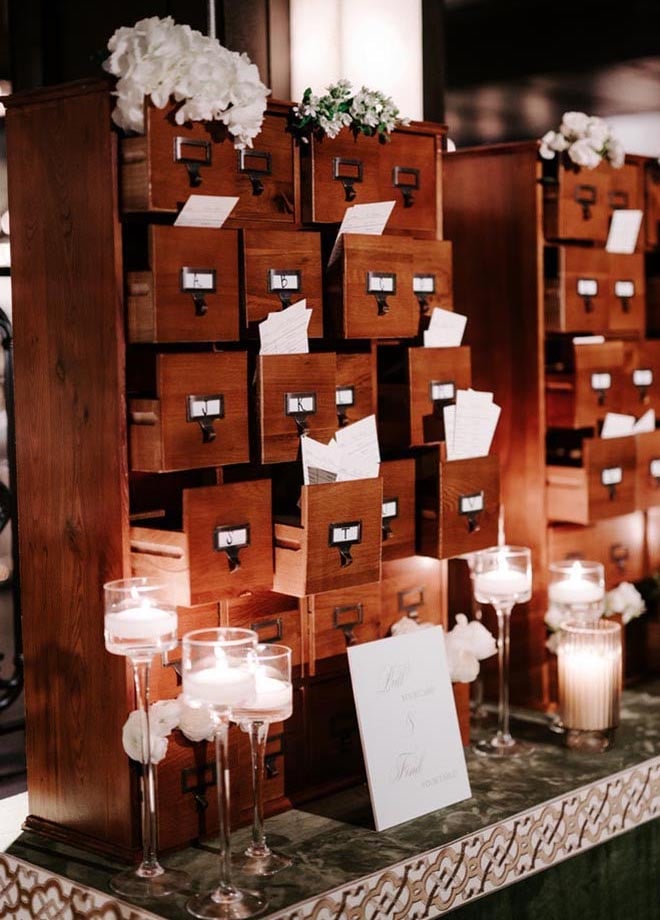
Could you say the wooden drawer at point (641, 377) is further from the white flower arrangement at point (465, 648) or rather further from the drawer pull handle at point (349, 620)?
the drawer pull handle at point (349, 620)

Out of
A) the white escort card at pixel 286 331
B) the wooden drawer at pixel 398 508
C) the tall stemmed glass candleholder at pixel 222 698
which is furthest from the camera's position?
the wooden drawer at pixel 398 508

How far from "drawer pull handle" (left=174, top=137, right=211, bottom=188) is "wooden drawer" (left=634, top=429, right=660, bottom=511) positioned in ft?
6.05

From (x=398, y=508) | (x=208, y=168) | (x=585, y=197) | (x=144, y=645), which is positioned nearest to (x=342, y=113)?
(x=208, y=168)

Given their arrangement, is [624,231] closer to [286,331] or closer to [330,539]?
[286,331]

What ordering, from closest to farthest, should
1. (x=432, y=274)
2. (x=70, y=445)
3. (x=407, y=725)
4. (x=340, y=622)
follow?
1. (x=70, y=445)
2. (x=407, y=725)
3. (x=340, y=622)
4. (x=432, y=274)

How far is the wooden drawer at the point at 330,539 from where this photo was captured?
3305 millimetres

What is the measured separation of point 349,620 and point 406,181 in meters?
1.15

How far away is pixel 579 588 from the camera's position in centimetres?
408

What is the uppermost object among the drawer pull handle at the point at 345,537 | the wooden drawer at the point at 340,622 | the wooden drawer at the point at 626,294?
the wooden drawer at the point at 626,294

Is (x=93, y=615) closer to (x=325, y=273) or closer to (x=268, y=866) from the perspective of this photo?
(x=268, y=866)

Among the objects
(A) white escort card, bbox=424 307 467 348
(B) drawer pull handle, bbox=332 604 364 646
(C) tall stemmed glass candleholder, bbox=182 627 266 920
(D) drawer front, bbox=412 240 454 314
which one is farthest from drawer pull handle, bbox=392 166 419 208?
(C) tall stemmed glass candleholder, bbox=182 627 266 920

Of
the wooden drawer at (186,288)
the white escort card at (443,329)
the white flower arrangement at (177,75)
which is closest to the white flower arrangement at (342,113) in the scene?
the white flower arrangement at (177,75)

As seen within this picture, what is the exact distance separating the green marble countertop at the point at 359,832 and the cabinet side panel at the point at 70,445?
0.13m

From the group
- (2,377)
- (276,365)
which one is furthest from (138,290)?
(2,377)
